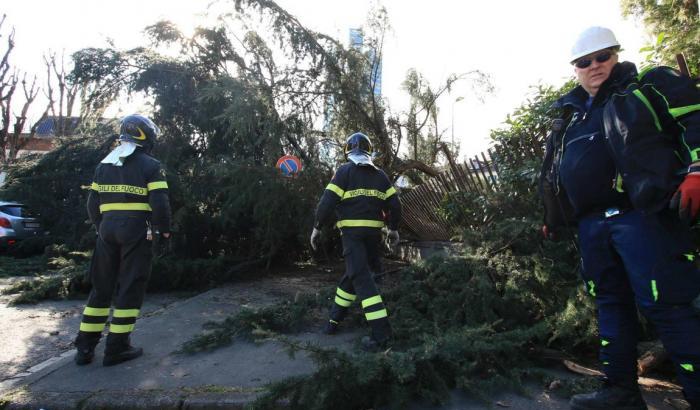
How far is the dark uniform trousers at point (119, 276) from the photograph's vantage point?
3.86m

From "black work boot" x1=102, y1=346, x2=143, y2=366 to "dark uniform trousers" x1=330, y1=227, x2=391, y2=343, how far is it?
1.70 metres

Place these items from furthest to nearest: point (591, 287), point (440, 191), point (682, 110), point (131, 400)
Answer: point (440, 191), point (131, 400), point (591, 287), point (682, 110)

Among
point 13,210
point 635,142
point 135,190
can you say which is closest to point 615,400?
point 635,142

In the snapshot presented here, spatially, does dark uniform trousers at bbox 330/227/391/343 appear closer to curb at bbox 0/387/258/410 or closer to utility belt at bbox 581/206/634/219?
curb at bbox 0/387/258/410

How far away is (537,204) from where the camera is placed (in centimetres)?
452

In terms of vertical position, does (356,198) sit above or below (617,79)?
below

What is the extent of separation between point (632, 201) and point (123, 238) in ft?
11.9

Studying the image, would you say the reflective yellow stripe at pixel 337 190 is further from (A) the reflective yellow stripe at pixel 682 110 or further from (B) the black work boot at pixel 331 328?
(A) the reflective yellow stripe at pixel 682 110

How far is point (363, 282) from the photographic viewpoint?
4.10 m

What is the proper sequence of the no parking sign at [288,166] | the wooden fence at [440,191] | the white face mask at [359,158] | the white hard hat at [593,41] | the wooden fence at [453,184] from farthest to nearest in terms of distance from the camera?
the no parking sign at [288,166] → the wooden fence at [440,191] → the wooden fence at [453,184] → the white face mask at [359,158] → the white hard hat at [593,41]

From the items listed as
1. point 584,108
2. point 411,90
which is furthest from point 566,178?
point 411,90

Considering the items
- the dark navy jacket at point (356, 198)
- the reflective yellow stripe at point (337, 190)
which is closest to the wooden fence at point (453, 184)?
the dark navy jacket at point (356, 198)

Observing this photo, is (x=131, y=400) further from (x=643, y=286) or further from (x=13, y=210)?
(x=13, y=210)

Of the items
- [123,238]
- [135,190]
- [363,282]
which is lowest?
[363,282]
